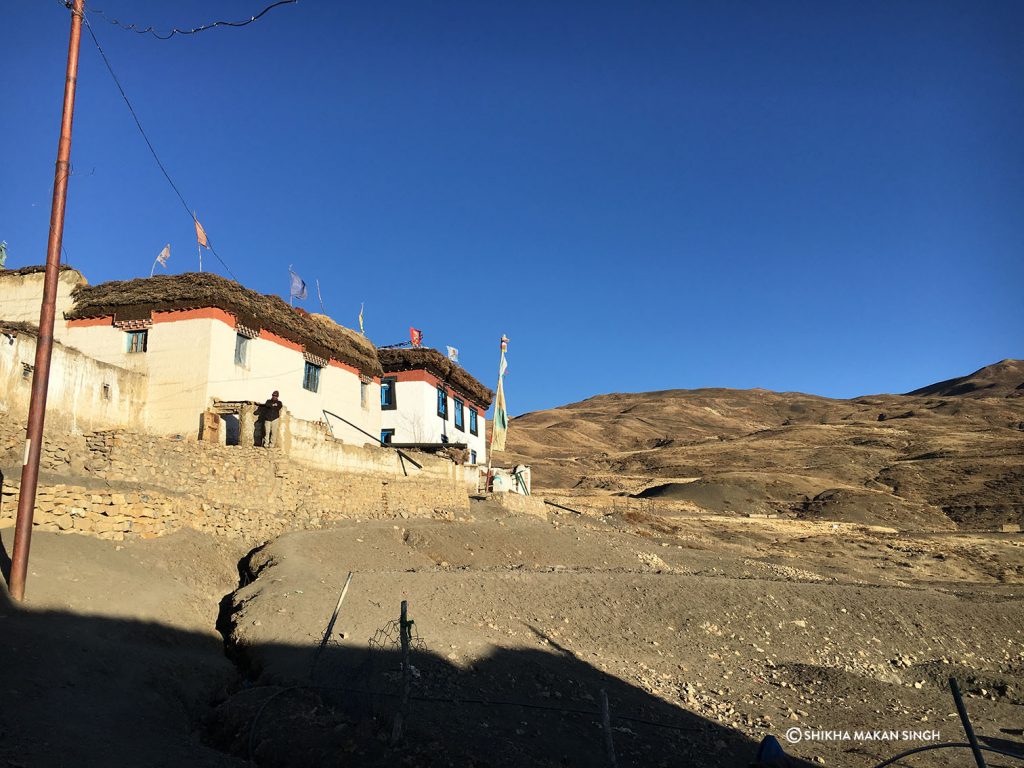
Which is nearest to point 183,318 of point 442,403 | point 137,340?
point 137,340

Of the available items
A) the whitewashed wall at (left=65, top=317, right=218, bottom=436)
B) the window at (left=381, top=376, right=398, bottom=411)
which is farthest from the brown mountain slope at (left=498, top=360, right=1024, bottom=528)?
the whitewashed wall at (left=65, top=317, right=218, bottom=436)

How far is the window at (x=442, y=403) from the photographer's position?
107 ft

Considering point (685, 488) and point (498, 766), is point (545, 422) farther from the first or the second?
A: point (498, 766)

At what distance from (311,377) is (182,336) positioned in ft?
16.6

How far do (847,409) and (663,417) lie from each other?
108 feet

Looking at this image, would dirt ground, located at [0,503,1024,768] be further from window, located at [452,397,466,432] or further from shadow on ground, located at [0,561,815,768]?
window, located at [452,397,466,432]

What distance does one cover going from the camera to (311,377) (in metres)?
22.9

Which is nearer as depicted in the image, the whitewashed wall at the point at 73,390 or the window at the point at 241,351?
the whitewashed wall at the point at 73,390

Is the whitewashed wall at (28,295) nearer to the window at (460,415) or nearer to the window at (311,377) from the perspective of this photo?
the window at (311,377)

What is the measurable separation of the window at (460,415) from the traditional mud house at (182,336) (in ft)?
43.2

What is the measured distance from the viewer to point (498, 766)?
728 cm

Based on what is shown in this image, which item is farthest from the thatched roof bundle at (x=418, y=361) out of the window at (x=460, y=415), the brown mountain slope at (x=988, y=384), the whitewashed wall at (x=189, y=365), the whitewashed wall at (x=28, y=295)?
the brown mountain slope at (x=988, y=384)

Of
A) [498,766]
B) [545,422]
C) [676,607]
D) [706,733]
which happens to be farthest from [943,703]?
[545,422]

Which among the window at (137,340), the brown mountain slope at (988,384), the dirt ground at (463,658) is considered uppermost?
the brown mountain slope at (988,384)
